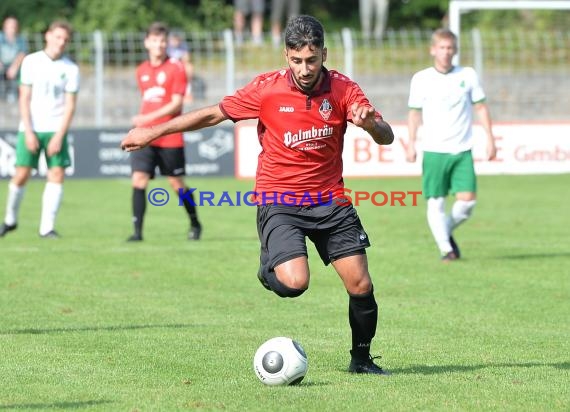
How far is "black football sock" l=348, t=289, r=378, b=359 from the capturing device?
6.97m

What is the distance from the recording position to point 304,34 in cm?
662

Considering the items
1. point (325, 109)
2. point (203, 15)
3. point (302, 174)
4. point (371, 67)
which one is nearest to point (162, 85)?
point (302, 174)

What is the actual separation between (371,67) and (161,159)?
38.1ft

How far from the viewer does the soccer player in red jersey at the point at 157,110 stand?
13812 millimetres

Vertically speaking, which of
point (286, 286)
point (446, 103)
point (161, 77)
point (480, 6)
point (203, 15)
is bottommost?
point (286, 286)

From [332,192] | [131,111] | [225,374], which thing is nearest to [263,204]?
[332,192]

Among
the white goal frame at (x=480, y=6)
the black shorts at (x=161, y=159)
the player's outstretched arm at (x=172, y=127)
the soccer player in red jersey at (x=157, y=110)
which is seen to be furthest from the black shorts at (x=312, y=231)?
the white goal frame at (x=480, y=6)

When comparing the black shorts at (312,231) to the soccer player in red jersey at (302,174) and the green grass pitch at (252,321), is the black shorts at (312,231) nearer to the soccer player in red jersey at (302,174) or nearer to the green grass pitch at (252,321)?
the soccer player in red jersey at (302,174)

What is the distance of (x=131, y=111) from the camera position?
83.9ft

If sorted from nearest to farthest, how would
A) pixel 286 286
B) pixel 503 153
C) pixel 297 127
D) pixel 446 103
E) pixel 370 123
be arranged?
pixel 370 123
pixel 286 286
pixel 297 127
pixel 446 103
pixel 503 153

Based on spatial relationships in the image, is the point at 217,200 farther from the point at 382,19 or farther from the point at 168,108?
the point at 382,19

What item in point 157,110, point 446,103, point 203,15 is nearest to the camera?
point 446,103

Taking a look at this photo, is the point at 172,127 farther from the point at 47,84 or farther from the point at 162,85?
the point at 47,84

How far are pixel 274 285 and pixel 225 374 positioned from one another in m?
0.57
